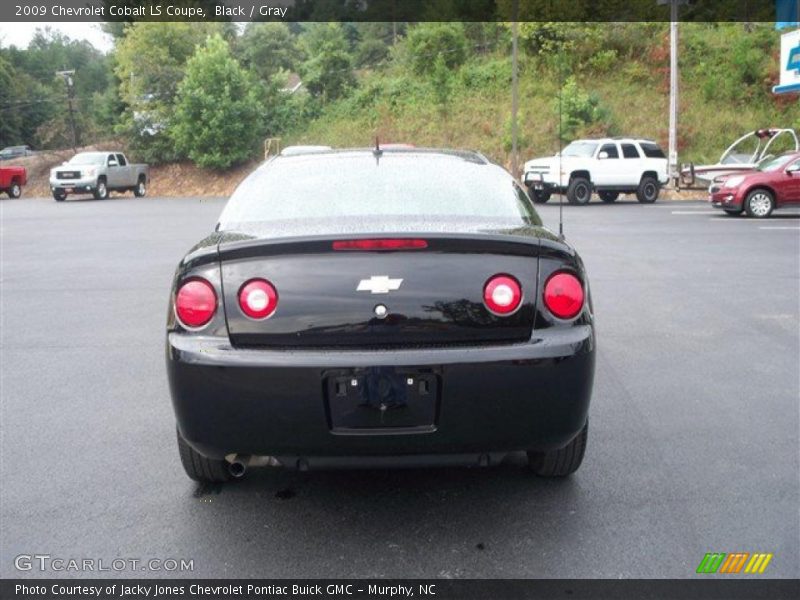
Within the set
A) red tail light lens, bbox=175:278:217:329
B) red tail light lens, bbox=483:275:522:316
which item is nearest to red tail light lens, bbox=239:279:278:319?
red tail light lens, bbox=175:278:217:329

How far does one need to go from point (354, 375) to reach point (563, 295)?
0.90 metres

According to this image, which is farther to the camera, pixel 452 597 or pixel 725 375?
pixel 725 375

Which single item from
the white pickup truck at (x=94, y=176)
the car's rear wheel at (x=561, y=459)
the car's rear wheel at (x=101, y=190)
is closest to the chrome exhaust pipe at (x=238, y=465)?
the car's rear wheel at (x=561, y=459)

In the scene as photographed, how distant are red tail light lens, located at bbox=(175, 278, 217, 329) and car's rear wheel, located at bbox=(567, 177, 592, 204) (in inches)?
869

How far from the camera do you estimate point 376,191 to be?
4.05 metres

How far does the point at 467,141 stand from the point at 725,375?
32.9 m

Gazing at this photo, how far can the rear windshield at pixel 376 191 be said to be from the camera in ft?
12.5

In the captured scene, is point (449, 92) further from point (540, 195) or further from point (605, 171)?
point (605, 171)

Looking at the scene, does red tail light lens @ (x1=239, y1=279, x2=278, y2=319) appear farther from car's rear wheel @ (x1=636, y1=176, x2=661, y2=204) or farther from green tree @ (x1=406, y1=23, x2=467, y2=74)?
green tree @ (x1=406, y1=23, x2=467, y2=74)

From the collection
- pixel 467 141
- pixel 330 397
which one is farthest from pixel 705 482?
pixel 467 141

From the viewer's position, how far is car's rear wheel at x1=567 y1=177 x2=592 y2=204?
965 inches

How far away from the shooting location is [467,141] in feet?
125

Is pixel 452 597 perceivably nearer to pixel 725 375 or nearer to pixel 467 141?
pixel 725 375

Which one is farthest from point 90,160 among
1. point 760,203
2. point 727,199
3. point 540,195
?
point 760,203
